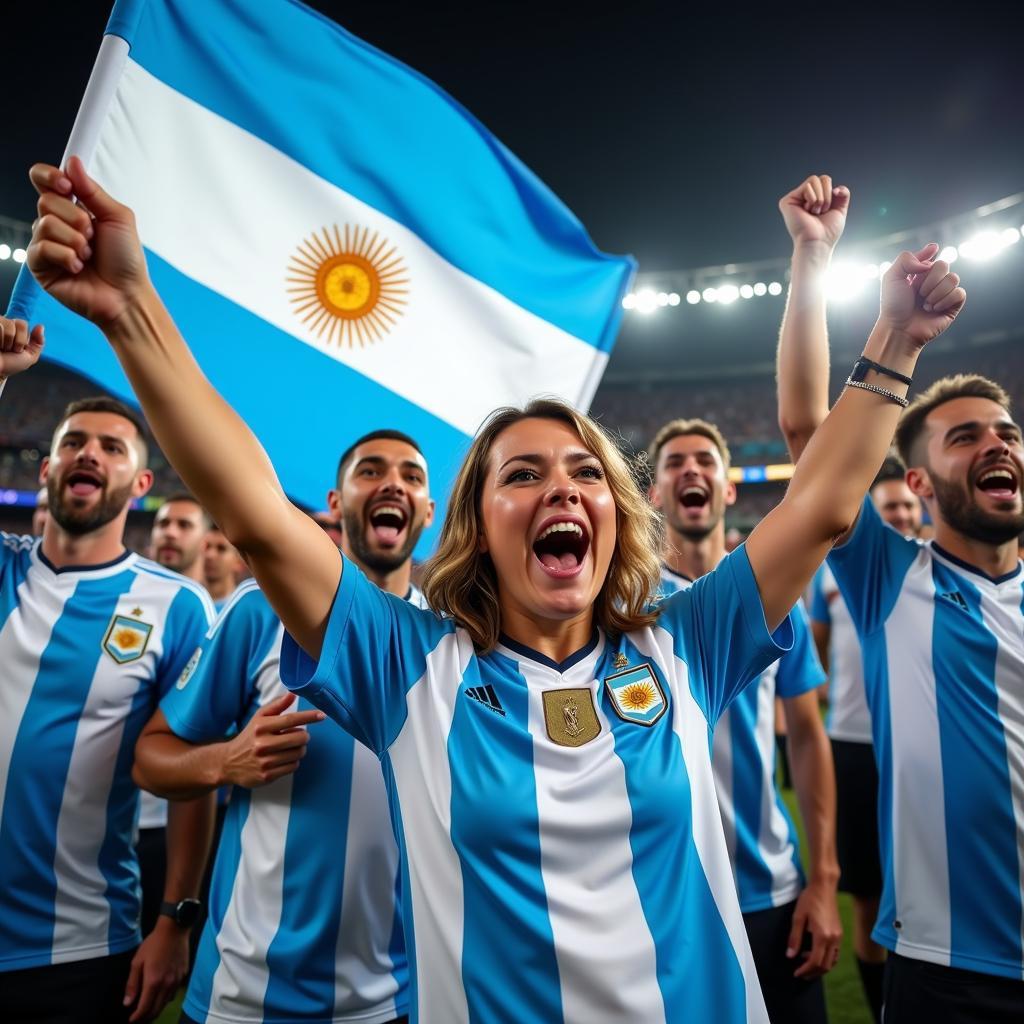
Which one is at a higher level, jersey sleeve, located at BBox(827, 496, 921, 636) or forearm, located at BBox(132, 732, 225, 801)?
jersey sleeve, located at BBox(827, 496, 921, 636)

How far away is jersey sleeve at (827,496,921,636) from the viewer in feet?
7.25

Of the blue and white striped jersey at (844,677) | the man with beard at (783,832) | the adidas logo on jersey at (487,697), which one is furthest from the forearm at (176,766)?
the blue and white striped jersey at (844,677)

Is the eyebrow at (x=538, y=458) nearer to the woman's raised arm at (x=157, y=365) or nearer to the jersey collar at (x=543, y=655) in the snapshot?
the jersey collar at (x=543, y=655)

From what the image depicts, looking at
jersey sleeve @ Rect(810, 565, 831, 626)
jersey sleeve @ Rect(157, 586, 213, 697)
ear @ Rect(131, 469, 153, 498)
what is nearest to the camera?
jersey sleeve @ Rect(157, 586, 213, 697)

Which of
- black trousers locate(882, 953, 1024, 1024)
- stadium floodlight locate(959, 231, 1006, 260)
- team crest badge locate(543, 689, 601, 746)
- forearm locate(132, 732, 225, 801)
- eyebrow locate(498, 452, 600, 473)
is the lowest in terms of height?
black trousers locate(882, 953, 1024, 1024)

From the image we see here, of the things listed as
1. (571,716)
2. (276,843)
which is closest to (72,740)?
(276,843)

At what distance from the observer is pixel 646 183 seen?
16.7 metres

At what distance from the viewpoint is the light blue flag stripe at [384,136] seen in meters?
2.66

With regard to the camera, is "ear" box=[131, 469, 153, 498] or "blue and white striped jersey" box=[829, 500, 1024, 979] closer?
"blue and white striped jersey" box=[829, 500, 1024, 979]

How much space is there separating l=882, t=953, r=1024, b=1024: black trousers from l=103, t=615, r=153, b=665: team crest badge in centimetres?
241

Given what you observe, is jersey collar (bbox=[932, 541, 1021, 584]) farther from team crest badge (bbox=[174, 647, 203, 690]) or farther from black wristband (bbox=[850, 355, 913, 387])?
team crest badge (bbox=[174, 647, 203, 690])

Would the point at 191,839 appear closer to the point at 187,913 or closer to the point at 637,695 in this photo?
the point at 187,913

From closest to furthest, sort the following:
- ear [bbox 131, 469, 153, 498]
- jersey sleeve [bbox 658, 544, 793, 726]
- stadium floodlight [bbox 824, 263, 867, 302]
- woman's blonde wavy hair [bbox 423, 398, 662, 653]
A: jersey sleeve [bbox 658, 544, 793, 726], woman's blonde wavy hair [bbox 423, 398, 662, 653], ear [bbox 131, 469, 153, 498], stadium floodlight [bbox 824, 263, 867, 302]

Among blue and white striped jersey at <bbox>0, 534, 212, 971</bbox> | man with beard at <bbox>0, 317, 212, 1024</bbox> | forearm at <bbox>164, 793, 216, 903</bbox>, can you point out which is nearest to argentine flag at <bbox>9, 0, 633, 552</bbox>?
man with beard at <bbox>0, 317, 212, 1024</bbox>
